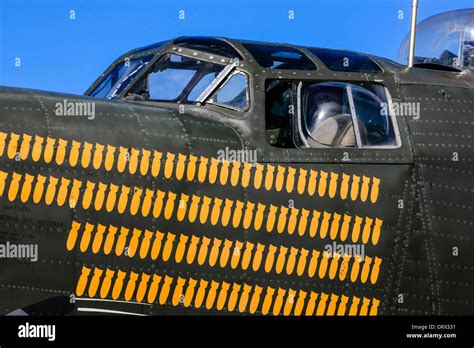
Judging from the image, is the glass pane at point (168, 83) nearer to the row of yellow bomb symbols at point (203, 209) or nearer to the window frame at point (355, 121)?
the window frame at point (355, 121)

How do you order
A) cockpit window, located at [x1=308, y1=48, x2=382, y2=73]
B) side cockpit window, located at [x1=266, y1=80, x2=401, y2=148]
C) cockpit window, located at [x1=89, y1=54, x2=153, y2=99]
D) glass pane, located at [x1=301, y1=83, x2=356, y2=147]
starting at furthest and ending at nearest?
cockpit window, located at [x1=89, y1=54, x2=153, y2=99]
cockpit window, located at [x1=308, y1=48, x2=382, y2=73]
glass pane, located at [x1=301, y1=83, x2=356, y2=147]
side cockpit window, located at [x1=266, y1=80, x2=401, y2=148]

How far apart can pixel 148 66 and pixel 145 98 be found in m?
0.48

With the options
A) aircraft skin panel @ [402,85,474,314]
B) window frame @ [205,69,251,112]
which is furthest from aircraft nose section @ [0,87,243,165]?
aircraft skin panel @ [402,85,474,314]

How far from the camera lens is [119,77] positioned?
1005cm

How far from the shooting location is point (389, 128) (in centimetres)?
890

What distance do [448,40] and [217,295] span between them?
5525 millimetres

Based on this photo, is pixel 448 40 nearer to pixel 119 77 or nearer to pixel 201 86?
pixel 201 86

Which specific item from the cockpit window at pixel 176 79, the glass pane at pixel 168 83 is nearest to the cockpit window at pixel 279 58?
the cockpit window at pixel 176 79

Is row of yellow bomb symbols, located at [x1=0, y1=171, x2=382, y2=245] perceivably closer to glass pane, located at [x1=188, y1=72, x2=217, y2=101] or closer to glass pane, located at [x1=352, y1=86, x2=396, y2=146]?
glass pane, located at [x1=352, y1=86, x2=396, y2=146]

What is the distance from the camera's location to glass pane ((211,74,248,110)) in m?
8.58

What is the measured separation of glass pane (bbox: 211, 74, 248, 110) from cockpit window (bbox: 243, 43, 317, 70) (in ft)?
1.03

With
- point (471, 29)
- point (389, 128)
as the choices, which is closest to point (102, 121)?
point (389, 128)

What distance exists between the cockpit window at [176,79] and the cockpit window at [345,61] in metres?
1.17
